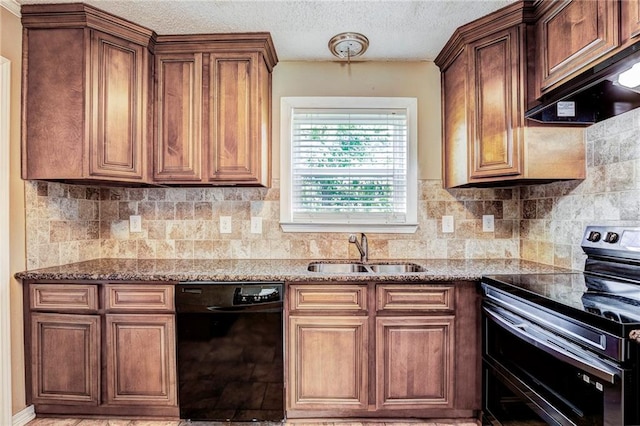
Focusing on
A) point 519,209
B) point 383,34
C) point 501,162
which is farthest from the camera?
point 519,209

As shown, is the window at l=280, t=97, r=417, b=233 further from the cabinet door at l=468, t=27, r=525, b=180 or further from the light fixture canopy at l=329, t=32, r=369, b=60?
the cabinet door at l=468, t=27, r=525, b=180

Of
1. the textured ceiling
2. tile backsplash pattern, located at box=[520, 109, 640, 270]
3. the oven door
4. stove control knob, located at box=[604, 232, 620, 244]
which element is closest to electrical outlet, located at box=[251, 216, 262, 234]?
the textured ceiling

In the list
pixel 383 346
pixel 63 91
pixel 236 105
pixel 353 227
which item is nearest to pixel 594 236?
pixel 383 346

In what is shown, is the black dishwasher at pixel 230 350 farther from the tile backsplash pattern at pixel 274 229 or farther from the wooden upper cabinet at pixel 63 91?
the wooden upper cabinet at pixel 63 91

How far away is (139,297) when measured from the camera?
2014 millimetres

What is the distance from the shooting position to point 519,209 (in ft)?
8.55

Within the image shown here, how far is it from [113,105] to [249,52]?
2.95 ft

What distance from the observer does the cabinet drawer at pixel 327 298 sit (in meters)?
1.99

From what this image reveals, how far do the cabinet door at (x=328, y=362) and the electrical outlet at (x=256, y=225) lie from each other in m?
0.83

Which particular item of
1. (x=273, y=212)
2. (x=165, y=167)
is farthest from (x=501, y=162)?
(x=165, y=167)

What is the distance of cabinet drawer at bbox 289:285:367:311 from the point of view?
199 centimetres

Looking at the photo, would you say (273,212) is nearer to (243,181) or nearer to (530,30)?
(243,181)

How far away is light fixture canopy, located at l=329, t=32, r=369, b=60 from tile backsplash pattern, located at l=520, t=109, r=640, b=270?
1.45m

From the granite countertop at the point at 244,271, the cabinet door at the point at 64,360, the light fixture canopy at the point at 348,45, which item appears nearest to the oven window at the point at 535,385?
the granite countertop at the point at 244,271
